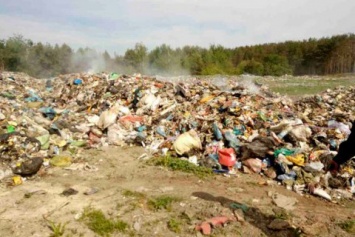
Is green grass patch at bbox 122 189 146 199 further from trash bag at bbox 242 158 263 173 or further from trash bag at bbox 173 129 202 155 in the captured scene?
trash bag at bbox 242 158 263 173

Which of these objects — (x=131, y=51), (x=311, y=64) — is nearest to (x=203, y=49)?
(x=131, y=51)

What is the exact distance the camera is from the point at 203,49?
4347cm

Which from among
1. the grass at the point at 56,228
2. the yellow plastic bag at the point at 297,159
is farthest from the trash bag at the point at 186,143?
the grass at the point at 56,228

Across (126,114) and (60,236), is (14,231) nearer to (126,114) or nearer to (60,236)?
(60,236)

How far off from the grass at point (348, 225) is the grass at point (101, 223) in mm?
2442

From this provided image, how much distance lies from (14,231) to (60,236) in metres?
0.55

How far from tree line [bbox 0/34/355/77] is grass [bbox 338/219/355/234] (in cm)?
2531

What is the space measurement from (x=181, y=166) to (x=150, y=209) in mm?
1333

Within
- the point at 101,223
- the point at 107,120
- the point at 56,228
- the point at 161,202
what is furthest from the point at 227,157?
the point at 107,120

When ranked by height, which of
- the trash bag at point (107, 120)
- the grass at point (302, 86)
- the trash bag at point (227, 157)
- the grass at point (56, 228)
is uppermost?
the grass at point (302, 86)

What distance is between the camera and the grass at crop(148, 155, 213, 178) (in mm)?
4836

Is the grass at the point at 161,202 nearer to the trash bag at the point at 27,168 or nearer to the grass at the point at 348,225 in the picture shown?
the grass at the point at 348,225

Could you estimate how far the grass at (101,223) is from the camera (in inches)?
131

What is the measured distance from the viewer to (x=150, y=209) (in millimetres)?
3758
